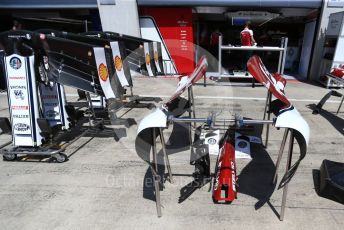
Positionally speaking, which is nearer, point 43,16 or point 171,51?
point 171,51

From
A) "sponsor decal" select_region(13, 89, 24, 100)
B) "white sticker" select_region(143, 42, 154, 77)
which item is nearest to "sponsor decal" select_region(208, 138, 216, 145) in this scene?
"sponsor decal" select_region(13, 89, 24, 100)

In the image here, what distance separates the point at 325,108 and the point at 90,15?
36.8ft

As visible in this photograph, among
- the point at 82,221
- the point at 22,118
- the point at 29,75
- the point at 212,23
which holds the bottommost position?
the point at 82,221

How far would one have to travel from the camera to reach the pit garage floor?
9.72 feet

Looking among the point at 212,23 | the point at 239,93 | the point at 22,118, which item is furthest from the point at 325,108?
the point at 212,23

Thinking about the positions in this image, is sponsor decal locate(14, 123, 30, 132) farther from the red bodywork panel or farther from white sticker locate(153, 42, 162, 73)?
white sticker locate(153, 42, 162, 73)

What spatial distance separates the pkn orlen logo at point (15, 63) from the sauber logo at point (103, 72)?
3.95 ft

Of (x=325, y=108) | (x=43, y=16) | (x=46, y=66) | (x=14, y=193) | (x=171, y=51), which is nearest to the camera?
(x=14, y=193)

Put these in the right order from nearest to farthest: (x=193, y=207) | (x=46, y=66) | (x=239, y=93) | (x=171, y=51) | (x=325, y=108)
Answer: (x=193, y=207) < (x=46, y=66) < (x=325, y=108) < (x=239, y=93) < (x=171, y=51)

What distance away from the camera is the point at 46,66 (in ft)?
15.0

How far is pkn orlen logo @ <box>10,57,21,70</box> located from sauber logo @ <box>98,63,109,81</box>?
3.95ft

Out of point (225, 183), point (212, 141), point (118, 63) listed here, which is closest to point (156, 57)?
point (118, 63)

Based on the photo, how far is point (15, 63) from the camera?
4.02 metres

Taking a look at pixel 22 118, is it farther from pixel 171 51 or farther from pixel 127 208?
pixel 171 51
